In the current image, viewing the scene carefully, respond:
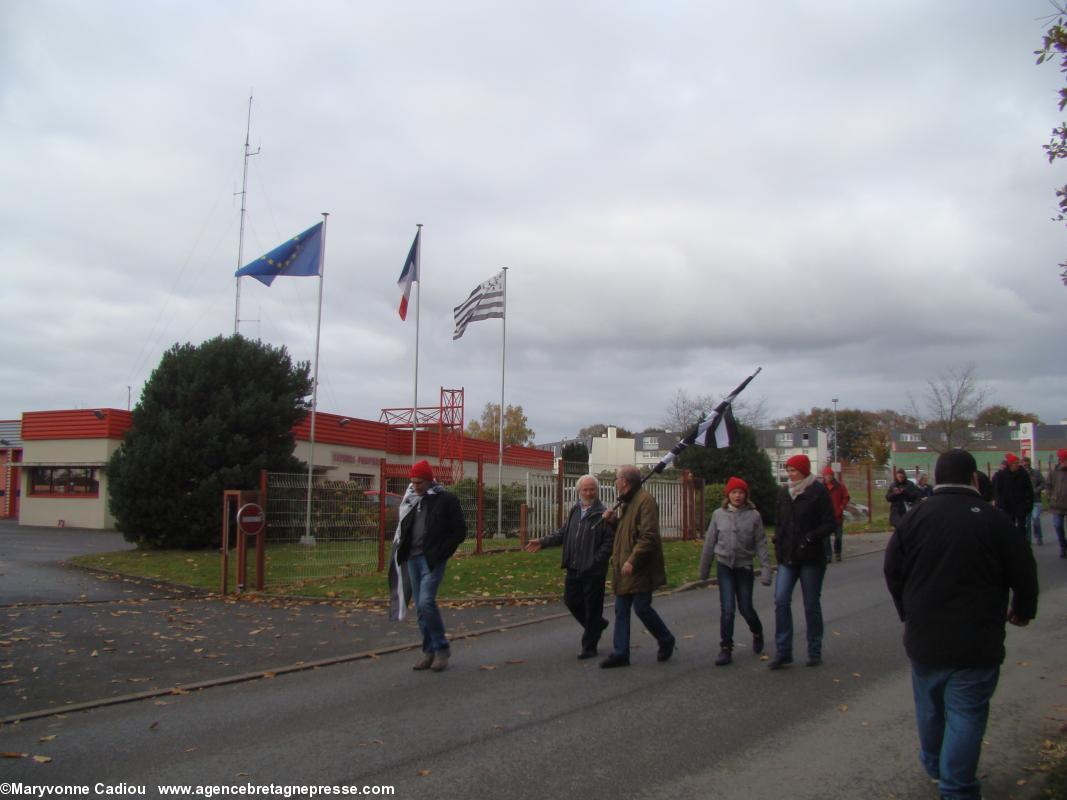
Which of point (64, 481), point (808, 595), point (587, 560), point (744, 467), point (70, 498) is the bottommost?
point (70, 498)

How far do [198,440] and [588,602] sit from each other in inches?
584

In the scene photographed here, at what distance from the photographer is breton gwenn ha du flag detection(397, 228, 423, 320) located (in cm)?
2338

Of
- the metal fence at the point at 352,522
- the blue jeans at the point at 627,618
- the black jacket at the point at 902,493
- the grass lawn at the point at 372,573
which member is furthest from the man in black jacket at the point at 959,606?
the black jacket at the point at 902,493

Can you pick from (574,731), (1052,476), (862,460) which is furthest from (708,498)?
(862,460)

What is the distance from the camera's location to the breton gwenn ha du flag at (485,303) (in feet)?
72.6

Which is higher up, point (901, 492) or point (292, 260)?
point (292, 260)

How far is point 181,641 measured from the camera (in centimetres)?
976

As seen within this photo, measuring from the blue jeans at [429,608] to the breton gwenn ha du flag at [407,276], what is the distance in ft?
51.9

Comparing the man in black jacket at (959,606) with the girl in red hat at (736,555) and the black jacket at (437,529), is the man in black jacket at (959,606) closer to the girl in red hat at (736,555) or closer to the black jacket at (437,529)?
the girl in red hat at (736,555)

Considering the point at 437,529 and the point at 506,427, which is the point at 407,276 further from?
the point at 506,427

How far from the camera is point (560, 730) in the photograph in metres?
5.96

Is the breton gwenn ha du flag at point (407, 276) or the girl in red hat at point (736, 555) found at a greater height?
the breton gwenn ha du flag at point (407, 276)

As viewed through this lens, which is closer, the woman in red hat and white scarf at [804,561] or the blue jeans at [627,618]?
the woman in red hat and white scarf at [804,561]

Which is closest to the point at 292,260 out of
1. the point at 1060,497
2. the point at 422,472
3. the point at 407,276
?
the point at 407,276
